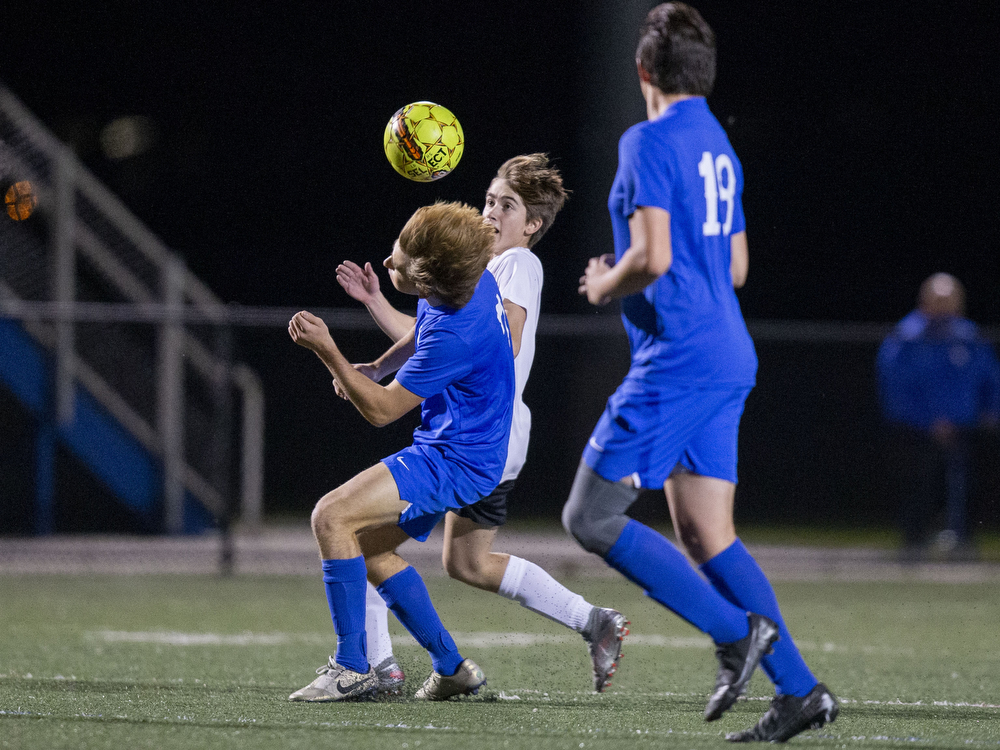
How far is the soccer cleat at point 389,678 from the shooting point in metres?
5.02

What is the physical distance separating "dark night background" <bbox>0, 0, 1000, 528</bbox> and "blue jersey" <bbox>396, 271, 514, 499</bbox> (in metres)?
14.2

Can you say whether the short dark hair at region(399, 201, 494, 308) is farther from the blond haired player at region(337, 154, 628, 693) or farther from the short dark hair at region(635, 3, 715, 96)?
the short dark hair at region(635, 3, 715, 96)

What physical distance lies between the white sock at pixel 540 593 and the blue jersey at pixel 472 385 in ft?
1.66

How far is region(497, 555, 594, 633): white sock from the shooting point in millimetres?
5020

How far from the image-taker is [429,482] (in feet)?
15.1

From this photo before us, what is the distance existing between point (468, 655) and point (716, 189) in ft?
10.4

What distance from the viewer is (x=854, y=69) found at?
821 inches

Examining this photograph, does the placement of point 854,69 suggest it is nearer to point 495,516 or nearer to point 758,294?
point 758,294

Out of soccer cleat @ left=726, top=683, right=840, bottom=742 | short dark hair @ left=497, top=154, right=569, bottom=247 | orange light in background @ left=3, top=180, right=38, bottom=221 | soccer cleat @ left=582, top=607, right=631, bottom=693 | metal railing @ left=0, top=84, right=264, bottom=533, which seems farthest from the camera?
orange light in background @ left=3, top=180, right=38, bottom=221

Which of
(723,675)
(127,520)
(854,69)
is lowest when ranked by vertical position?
(127,520)

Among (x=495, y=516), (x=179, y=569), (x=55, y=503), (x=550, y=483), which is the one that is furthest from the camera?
(x=55, y=503)

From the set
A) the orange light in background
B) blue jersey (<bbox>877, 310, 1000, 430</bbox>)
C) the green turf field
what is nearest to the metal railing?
the orange light in background

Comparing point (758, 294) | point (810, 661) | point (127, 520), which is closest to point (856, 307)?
point (758, 294)

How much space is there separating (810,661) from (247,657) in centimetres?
259
